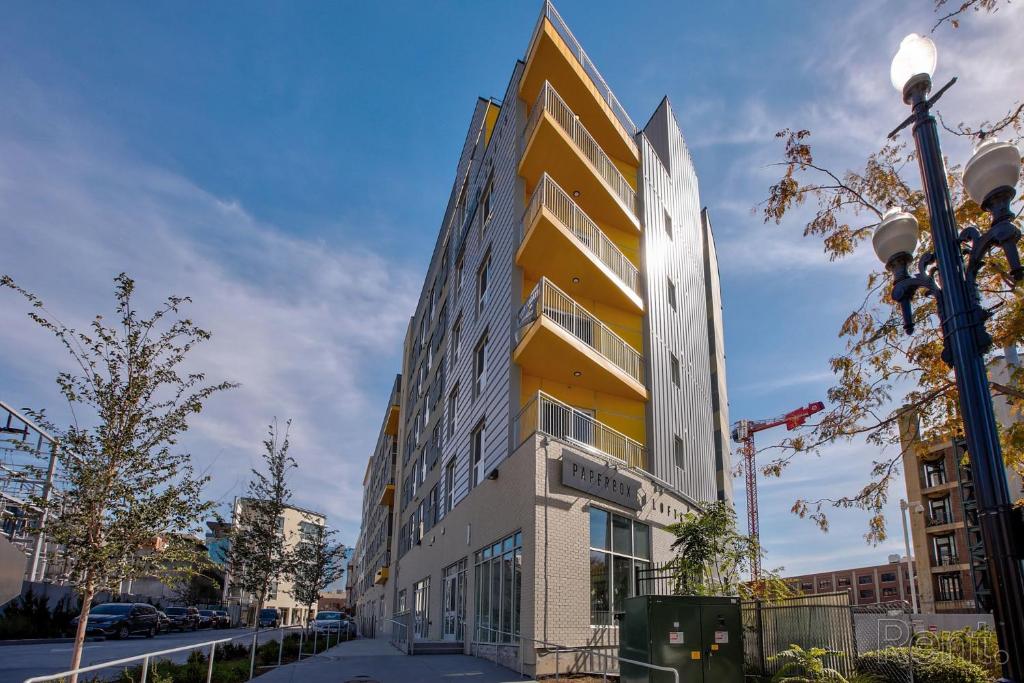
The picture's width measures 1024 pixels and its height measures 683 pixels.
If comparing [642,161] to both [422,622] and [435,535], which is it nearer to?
[435,535]

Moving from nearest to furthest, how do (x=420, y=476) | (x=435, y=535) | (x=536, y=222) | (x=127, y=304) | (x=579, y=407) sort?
(x=127, y=304)
(x=536, y=222)
(x=579, y=407)
(x=435, y=535)
(x=420, y=476)

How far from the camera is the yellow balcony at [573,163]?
19.0 meters

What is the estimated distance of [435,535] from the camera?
1038 inches

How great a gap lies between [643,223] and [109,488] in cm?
1709

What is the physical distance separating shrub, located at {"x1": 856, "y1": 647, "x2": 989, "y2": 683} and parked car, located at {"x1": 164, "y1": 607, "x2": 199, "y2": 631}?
39.6m

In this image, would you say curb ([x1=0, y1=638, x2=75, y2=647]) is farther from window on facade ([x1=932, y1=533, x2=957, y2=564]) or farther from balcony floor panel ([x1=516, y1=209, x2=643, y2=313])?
window on facade ([x1=932, y1=533, x2=957, y2=564])

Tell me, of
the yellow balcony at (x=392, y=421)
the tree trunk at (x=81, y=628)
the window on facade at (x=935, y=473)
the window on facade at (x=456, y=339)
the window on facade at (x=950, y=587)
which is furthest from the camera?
the window on facade at (x=935, y=473)

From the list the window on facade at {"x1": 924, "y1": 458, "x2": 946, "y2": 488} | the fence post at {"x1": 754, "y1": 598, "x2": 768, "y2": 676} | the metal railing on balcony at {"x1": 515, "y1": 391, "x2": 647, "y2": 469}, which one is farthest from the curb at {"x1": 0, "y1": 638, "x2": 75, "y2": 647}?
the window on facade at {"x1": 924, "y1": 458, "x2": 946, "y2": 488}

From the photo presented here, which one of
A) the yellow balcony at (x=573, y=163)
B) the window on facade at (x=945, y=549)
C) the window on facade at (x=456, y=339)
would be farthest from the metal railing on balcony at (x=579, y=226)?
the window on facade at (x=945, y=549)

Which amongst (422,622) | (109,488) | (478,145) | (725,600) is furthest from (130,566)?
(478,145)

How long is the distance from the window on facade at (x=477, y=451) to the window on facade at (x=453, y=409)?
3.01 meters

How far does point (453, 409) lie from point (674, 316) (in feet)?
29.1

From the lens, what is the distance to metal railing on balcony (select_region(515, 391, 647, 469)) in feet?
53.5

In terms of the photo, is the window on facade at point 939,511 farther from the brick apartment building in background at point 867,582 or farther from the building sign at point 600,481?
the building sign at point 600,481
